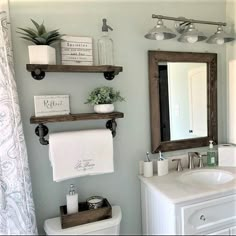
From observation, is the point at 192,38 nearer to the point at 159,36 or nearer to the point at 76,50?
the point at 159,36

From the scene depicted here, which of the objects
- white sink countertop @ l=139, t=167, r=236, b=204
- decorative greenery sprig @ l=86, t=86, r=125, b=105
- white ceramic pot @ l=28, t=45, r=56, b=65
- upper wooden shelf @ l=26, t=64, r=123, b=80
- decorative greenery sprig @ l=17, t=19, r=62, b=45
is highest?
decorative greenery sprig @ l=17, t=19, r=62, b=45

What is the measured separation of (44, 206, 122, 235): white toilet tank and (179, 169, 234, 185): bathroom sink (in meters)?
0.53

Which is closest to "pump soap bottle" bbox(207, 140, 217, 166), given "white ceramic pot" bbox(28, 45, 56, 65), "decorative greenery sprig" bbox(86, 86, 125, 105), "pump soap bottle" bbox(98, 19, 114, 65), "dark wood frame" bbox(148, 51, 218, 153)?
"dark wood frame" bbox(148, 51, 218, 153)

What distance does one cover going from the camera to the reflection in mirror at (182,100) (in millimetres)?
1475

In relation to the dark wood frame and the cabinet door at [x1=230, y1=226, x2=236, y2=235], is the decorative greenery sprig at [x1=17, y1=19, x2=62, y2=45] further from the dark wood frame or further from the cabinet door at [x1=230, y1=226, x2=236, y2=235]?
the cabinet door at [x1=230, y1=226, x2=236, y2=235]

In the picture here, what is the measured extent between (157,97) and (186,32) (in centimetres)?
44

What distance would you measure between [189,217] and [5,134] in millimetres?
1007

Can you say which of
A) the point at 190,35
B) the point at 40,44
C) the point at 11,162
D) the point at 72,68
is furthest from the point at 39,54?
the point at 190,35

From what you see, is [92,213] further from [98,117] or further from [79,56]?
[79,56]

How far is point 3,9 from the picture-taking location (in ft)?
3.70

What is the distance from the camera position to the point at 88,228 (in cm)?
117

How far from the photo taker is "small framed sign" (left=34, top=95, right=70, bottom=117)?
119 centimetres

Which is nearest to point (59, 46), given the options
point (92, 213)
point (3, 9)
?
point (3, 9)

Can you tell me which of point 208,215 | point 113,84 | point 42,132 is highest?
point 113,84
